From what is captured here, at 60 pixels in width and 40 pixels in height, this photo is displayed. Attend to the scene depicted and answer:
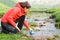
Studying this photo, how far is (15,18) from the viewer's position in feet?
47.1

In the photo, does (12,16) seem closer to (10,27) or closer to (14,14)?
(14,14)

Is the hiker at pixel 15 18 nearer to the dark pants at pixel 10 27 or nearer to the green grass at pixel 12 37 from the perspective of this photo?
the dark pants at pixel 10 27

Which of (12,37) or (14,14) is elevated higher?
(14,14)

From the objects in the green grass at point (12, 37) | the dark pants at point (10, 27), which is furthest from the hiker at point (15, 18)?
the green grass at point (12, 37)

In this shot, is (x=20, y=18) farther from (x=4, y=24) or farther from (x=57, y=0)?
(x=57, y=0)

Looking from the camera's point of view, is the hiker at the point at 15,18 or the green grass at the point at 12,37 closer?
the green grass at the point at 12,37

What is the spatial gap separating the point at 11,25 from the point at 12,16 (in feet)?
2.07

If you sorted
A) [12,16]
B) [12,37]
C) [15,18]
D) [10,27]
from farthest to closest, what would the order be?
[10,27] < [15,18] < [12,16] < [12,37]

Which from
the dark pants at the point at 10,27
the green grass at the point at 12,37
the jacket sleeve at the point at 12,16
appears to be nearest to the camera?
the green grass at the point at 12,37

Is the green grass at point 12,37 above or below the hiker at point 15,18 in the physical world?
below

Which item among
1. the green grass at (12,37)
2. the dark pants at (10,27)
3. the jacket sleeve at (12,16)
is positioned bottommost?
the green grass at (12,37)

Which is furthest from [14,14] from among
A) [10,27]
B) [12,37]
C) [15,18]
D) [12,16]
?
[12,37]

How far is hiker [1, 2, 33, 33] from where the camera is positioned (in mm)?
13984

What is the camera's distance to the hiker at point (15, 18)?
45.9 feet
